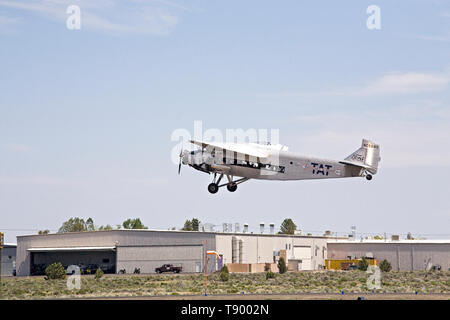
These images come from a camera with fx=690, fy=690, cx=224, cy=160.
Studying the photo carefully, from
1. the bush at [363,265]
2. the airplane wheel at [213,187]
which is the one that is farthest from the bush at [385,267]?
the airplane wheel at [213,187]

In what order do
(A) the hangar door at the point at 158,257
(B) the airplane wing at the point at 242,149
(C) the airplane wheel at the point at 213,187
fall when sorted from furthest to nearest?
(A) the hangar door at the point at 158,257, (C) the airplane wheel at the point at 213,187, (B) the airplane wing at the point at 242,149

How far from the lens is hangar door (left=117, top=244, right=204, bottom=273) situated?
9762 cm

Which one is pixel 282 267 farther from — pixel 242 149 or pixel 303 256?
pixel 242 149

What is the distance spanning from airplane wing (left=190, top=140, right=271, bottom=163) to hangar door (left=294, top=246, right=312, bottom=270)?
5797 centimetres

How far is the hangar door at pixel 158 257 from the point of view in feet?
320

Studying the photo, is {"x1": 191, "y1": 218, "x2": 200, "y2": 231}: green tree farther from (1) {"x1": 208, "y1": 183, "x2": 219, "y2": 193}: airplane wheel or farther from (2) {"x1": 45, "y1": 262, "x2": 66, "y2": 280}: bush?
(1) {"x1": 208, "y1": 183, "x2": 219, "y2": 193}: airplane wheel

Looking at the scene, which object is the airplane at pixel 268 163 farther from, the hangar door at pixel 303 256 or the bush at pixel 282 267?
the hangar door at pixel 303 256

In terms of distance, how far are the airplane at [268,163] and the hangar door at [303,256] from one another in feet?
191

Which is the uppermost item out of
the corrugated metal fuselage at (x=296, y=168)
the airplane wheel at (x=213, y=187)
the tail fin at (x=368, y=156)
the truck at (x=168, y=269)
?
the tail fin at (x=368, y=156)

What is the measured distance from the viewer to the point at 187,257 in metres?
98.1

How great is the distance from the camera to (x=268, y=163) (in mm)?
53469
